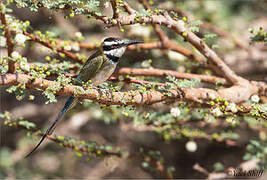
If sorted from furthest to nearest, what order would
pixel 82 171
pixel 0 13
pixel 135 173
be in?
1. pixel 82 171
2. pixel 135 173
3. pixel 0 13

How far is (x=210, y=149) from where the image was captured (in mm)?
4734

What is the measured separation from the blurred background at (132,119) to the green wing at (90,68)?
66 cm

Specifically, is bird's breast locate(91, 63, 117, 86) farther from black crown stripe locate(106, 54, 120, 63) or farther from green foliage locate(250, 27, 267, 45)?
green foliage locate(250, 27, 267, 45)

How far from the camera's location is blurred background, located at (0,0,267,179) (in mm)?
3766

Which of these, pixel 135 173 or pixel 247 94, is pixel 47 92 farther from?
pixel 135 173

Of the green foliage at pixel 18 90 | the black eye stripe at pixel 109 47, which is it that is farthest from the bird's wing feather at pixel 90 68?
the green foliage at pixel 18 90

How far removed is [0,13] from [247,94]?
1.84 metres

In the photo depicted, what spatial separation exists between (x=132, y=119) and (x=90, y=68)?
3.86ft

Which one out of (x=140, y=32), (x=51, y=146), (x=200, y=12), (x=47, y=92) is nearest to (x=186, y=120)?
(x=140, y=32)

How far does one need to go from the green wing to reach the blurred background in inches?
25.9

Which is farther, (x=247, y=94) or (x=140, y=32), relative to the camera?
(x=140, y=32)

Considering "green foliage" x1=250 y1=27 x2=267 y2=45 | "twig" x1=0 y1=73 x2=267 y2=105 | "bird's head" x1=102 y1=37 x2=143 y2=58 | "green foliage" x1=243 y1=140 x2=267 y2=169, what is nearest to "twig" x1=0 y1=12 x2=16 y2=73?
"twig" x1=0 y1=73 x2=267 y2=105

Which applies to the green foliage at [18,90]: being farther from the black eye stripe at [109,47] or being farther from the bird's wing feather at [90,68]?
the black eye stripe at [109,47]

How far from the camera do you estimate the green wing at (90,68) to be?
2.68m
